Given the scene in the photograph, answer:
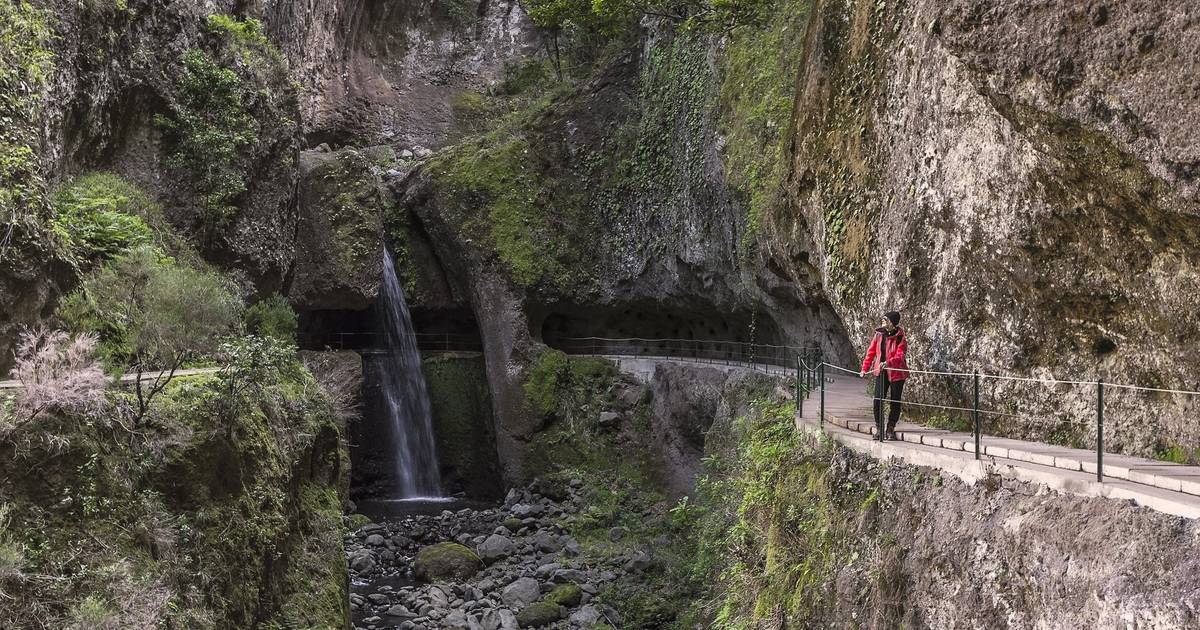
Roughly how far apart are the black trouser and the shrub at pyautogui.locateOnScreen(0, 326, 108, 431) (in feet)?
24.5

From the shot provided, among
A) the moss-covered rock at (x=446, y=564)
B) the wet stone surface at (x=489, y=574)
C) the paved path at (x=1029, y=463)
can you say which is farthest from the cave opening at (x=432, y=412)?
the paved path at (x=1029, y=463)

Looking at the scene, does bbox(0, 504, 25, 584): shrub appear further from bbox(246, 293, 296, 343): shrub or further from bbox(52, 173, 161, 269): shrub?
bbox(246, 293, 296, 343): shrub

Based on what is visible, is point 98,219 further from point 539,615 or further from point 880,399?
point 880,399

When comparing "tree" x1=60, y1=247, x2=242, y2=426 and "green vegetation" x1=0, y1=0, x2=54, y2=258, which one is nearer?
"green vegetation" x1=0, y1=0, x2=54, y2=258

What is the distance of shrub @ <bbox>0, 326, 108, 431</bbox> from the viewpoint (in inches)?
353

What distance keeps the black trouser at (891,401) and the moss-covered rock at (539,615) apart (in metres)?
8.64

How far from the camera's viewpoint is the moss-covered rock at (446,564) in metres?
18.4

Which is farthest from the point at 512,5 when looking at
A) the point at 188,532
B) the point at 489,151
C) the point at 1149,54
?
the point at 1149,54

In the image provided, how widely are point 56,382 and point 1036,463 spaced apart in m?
8.52

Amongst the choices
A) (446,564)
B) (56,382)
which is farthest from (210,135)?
(56,382)

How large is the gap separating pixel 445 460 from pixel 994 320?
65.8 ft

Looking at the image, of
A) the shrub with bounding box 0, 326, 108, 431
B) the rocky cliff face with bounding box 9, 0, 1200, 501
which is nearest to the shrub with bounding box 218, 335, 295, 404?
the shrub with bounding box 0, 326, 108, 431

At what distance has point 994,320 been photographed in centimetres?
927

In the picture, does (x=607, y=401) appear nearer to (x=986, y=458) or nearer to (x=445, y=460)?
(x=445, y=460)
